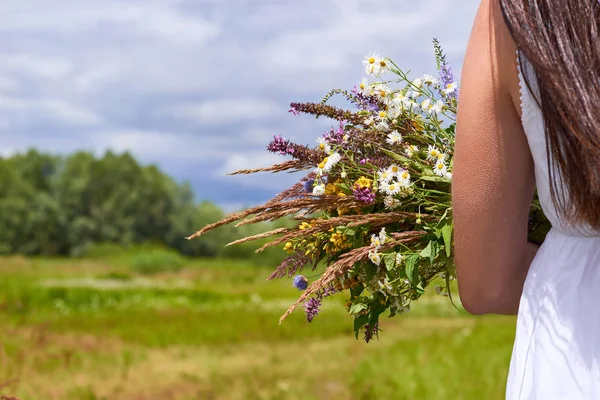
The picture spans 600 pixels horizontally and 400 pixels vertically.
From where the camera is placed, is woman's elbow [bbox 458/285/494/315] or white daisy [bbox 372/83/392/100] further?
white daisy [bbox 372/83/392/100]

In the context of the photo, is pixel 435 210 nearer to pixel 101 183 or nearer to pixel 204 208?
pixel 101 183

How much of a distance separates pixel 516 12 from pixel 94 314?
63.5 ft

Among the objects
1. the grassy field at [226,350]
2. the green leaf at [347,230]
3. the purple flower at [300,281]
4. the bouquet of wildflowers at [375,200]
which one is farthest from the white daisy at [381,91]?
the grassy field at [226,350]

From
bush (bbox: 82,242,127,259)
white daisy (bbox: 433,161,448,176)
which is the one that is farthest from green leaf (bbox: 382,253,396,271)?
bush (bbox: 82,242,127,259)

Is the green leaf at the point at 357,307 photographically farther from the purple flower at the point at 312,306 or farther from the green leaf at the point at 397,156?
Answer: the green leaf at the point at 397,156

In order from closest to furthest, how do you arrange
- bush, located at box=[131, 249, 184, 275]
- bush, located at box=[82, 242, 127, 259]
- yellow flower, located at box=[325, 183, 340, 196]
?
yellow flower, located at box=[325, 183, 340, 196]
bush, located at box=[131, 249, 184, 275]
bush, located at box=[82, 242, 127, 259]

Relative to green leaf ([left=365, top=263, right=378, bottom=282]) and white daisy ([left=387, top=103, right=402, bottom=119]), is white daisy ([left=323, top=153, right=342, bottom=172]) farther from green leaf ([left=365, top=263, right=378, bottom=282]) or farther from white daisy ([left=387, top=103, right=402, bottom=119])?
green leaf ([left=365, top=263, right=378, bottom=282])

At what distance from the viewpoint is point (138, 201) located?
55.9m

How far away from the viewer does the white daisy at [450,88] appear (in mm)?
2427

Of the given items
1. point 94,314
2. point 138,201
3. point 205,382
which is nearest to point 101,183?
point 138,201

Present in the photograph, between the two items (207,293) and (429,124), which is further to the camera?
(207,293)

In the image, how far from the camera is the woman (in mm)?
1479

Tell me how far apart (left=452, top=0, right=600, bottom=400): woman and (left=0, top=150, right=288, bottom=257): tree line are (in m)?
47.3

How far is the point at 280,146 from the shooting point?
2.30 meters
